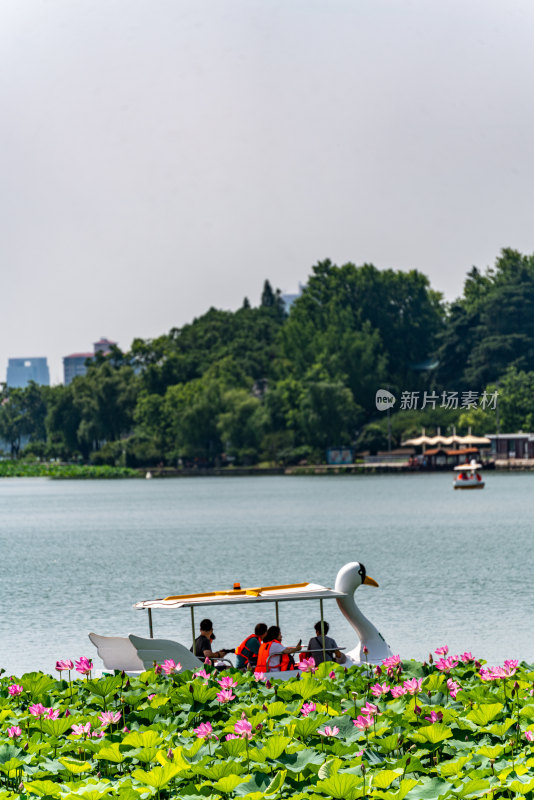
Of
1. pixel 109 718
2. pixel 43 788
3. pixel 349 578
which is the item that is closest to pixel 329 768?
pixel 43 788

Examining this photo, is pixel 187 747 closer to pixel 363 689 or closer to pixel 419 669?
pixel 363 689

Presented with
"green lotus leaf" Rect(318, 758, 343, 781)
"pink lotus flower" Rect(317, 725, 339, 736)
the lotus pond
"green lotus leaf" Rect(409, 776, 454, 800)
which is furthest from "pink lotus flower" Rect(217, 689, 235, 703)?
"green lotus leaf" Rect(409, 776, 454, 800)

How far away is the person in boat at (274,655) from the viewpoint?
1306cm

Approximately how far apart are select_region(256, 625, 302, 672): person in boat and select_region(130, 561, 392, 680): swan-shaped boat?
0.17 meters

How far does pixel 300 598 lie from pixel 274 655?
717 millimetres

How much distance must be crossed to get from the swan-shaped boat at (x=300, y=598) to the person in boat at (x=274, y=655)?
17cm

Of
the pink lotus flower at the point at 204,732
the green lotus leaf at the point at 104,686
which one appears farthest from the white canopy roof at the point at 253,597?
the pink lotus flower at the point at 204,732

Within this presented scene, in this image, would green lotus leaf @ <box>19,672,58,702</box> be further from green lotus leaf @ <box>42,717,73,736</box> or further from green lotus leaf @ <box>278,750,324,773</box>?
green lotus leaf @ <box>278,750,324,773</box>

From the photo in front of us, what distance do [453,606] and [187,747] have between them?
19.4 metres

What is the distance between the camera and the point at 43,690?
1009 cm

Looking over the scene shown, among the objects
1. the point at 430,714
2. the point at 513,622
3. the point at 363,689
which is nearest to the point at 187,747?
the point at 430,714

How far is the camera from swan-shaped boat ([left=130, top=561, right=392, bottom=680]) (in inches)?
524

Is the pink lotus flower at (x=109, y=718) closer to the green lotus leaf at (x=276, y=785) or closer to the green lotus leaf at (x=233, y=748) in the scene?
the green lotus leaf at (x=233, y=748)

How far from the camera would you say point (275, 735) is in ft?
24.6
